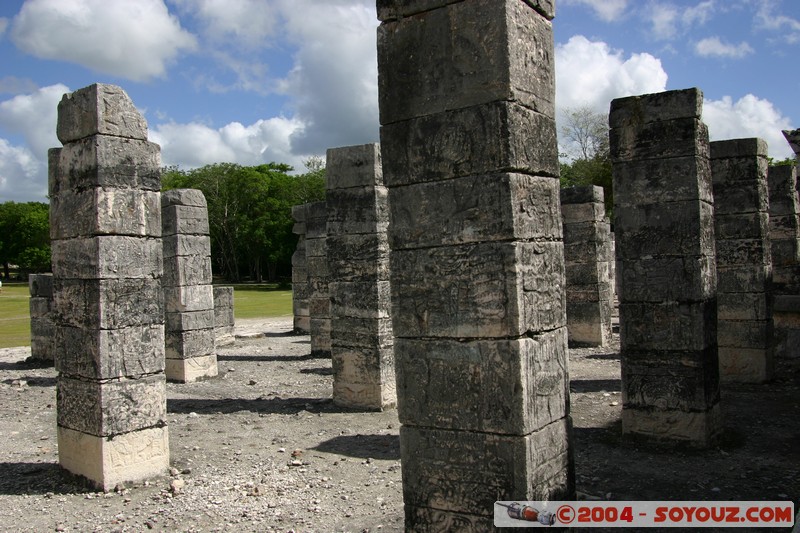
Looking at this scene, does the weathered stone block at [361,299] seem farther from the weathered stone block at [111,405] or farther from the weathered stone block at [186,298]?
the weathered stone block at [186,298]

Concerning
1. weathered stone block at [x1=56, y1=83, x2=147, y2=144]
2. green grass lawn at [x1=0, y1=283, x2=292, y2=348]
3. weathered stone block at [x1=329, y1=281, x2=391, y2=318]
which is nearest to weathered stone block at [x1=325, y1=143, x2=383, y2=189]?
weathered stone block at [x1=329, y1=281, x2=391, y2=318]

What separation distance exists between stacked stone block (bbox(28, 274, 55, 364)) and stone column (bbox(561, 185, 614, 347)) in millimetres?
11533

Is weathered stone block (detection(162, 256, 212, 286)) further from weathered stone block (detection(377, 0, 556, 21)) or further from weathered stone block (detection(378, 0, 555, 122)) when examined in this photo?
weathered stone block (detection(377, 0, 556, 21))

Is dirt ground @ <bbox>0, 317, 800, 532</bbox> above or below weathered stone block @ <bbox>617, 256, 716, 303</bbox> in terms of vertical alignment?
below

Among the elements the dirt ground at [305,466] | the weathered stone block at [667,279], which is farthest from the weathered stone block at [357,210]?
the weathered stone block at [667,279]

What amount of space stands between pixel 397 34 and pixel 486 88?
2.67 feet

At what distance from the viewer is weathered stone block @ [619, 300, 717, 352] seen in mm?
7406

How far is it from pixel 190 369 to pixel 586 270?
349 inches

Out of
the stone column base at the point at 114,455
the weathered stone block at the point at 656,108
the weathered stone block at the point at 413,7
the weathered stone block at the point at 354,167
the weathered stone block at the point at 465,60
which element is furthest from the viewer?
the weathered stone block at the point at 354,167

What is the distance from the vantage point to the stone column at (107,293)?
6871 millimetres

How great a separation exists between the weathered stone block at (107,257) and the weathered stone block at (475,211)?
3.62 metres

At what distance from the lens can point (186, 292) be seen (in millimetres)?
13109

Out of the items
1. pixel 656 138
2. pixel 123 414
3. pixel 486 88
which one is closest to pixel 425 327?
pixel 486 88

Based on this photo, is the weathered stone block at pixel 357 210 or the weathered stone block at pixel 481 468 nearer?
the weathered stone block at pixel 481 468
